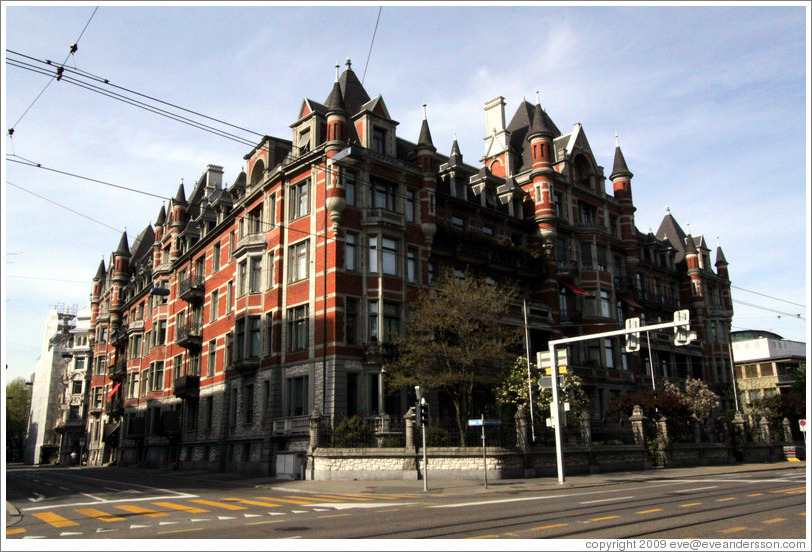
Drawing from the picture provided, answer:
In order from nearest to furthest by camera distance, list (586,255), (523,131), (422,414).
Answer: (422,414) → (586,255) → (523,131)

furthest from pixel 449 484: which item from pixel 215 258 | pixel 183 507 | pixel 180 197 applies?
pixel 180 197

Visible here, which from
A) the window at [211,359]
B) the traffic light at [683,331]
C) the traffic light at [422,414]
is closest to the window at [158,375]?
the window at [211,359]

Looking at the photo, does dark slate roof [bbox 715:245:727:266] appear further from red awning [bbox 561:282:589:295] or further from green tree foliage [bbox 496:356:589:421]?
green tree foliage [bbox 496:356:589:421]

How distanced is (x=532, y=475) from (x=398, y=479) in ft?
19.2

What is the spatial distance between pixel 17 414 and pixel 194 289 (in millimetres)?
80860

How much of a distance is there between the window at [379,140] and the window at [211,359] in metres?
17.4

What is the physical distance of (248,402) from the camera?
124 feet

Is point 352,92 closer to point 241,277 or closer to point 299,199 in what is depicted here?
point 299,199

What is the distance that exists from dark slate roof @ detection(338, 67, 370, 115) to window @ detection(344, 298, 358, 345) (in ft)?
39.5

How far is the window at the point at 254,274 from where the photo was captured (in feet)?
126

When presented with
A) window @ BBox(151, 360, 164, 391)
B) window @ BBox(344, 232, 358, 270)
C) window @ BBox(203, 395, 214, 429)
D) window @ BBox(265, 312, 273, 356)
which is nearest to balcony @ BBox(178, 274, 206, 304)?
window @ BBox(203, 395, 214, 429)

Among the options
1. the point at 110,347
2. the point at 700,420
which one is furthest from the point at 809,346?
the point at 110,347

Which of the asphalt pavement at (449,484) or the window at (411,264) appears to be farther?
the window at (411,264)

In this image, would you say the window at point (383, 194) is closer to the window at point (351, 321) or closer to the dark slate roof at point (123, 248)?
the window at point (351, 321)
